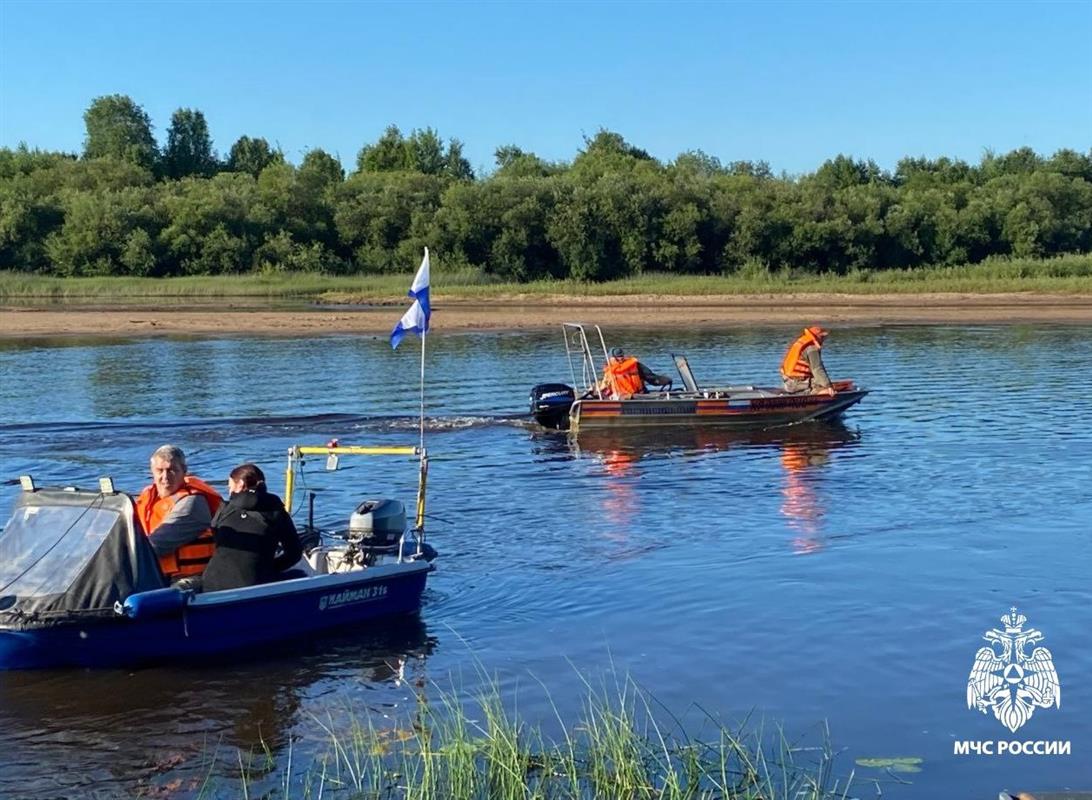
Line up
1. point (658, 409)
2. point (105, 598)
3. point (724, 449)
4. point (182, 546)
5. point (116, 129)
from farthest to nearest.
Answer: point (116, 129) → point (658, 409) → point (724, 449) → point (182, 546) → point (105, 598)

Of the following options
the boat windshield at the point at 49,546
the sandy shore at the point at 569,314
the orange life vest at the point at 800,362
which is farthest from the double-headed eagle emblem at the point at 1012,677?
the sandy shore at the point at 569,314

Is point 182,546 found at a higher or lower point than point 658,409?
higher

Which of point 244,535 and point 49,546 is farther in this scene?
point 244,535

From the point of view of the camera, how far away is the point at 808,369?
23.0 m

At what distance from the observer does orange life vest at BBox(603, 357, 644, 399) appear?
22.3 meters

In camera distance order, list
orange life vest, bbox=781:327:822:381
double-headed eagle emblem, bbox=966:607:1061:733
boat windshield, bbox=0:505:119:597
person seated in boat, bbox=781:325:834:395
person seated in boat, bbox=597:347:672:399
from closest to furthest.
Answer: double-headed eagle emblem, bbox=966:607:1061:733 → boat windshield, bbox=0:505:119:597 → person seated in boat, bbox=597:347:672:399 → person seated in boat, bbox=781:325:834:395 → orange life vest, bbox=781:327:822:381

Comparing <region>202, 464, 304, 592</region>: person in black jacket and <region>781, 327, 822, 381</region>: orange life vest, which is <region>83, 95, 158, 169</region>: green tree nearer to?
<region>781, 327, 822, 381</region>: orange life vest

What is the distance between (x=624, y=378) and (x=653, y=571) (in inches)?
381

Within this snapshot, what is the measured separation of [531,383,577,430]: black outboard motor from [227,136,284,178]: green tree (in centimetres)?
8409

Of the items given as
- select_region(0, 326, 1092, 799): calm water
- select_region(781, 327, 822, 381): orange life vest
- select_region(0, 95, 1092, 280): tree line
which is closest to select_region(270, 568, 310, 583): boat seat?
select_region(0, 326, 1092, 799): calm water

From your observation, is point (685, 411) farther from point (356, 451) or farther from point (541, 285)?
point (541, 285)

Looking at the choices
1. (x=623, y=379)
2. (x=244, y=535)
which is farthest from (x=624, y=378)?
(x=244, y=535)

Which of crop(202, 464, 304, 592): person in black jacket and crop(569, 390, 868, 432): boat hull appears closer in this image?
crop(202, 464, 304, 592): person in black jacket

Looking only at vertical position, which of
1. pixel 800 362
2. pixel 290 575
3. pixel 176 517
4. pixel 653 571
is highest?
pixel 800 362
